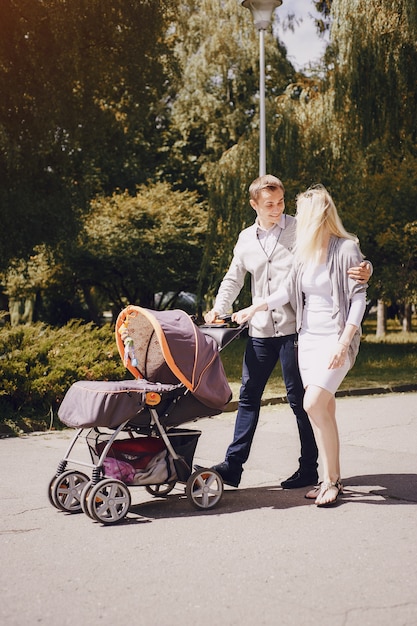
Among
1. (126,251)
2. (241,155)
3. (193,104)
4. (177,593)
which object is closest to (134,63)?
(241,155)

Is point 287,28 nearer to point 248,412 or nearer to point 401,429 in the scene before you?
point 401,429

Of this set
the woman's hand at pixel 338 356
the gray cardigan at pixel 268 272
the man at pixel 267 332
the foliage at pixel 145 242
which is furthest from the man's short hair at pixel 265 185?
the foliage at pixel 145 242

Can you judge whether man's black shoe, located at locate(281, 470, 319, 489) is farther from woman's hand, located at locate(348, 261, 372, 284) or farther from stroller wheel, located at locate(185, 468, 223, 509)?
woman's hand, located at locate(348, 261, 372, 284)

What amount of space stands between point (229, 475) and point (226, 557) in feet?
4.75

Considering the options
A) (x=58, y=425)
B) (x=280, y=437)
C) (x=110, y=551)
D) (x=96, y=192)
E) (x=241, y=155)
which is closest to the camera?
(x=110, y=551)

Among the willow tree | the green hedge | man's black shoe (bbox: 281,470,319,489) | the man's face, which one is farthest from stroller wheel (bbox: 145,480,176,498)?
the willow tree

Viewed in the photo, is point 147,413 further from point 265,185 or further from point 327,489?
point 265,185

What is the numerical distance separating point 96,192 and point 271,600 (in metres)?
25.6

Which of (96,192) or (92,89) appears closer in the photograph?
(92,89)

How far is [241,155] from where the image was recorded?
773 inches

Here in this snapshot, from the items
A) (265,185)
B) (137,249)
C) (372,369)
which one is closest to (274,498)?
(265,185)

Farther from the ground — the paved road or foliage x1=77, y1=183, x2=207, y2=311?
foliage x1=77, y1=183, x2=207, y2=311

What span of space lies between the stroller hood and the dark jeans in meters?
0.43

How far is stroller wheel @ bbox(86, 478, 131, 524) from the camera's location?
5.10 meters
